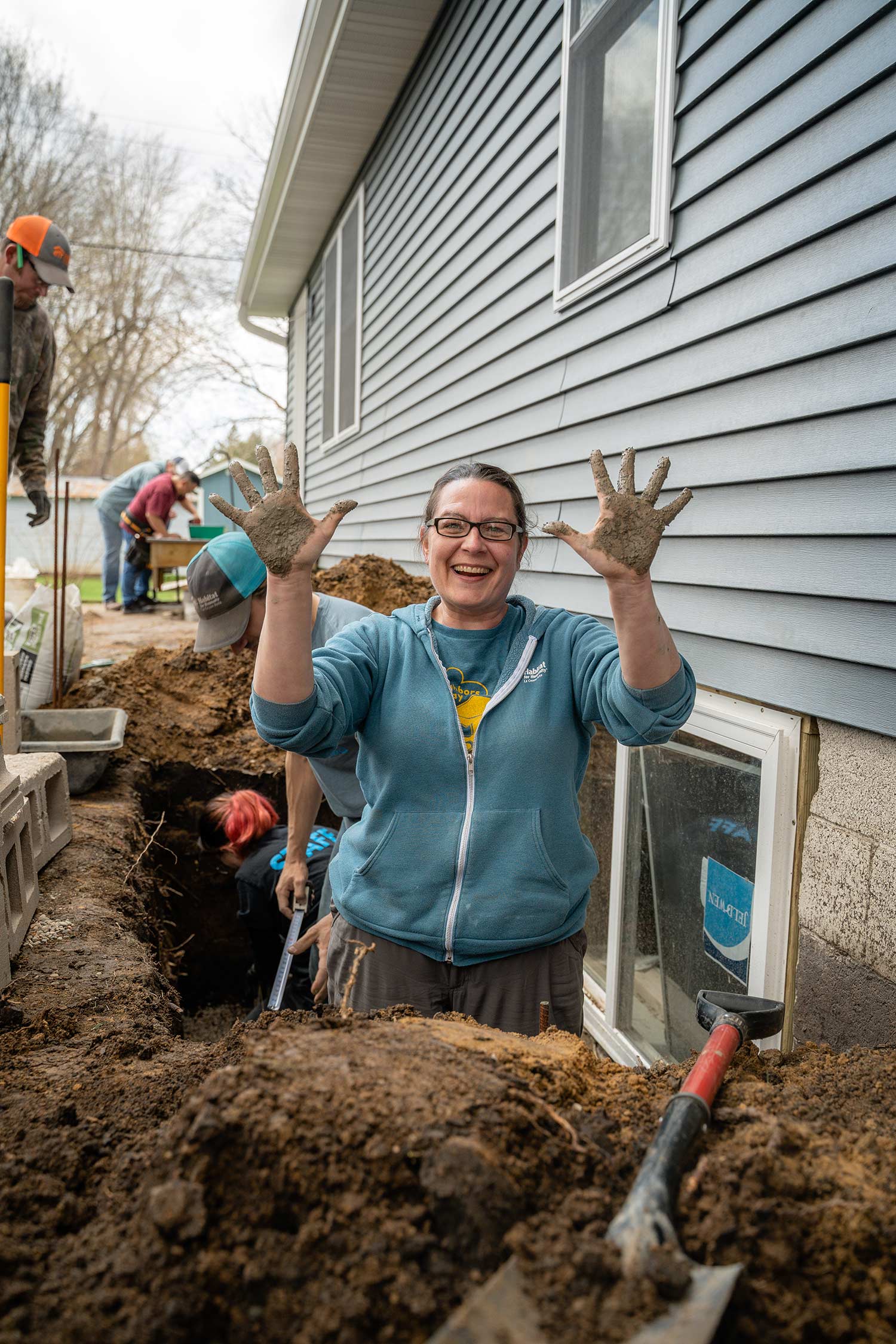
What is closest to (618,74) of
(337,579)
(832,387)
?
(832,387)

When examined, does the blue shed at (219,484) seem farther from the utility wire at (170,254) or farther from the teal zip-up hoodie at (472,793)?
the teal zip-up hoodie at (472,793)

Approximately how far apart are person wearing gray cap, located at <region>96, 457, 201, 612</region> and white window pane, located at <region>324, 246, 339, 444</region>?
8.84 feet

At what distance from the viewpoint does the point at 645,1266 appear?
1017mm

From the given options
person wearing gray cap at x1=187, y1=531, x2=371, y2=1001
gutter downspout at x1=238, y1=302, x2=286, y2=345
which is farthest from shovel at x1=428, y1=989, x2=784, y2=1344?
gutter downspout at x1=238, y1=302, x2=286, y2=345

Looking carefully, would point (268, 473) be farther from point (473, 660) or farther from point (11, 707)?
point (11, 707)

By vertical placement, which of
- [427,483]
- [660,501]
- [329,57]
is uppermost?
[329,57]

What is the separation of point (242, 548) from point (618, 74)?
251 centimetres

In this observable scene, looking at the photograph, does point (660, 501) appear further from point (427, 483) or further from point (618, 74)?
point (427, 483)

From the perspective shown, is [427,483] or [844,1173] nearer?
[844,1173]

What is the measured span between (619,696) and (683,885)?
1.57 meters

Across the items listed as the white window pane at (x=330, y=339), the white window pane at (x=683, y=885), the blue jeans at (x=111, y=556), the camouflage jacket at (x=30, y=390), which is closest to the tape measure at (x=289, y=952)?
the white window pane at (x=683, y=885)

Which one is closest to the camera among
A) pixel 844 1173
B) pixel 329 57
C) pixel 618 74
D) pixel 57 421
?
pixel 844 1173

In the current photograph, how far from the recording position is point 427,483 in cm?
629

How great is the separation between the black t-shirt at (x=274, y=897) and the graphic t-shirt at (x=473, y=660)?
1.72 meters
